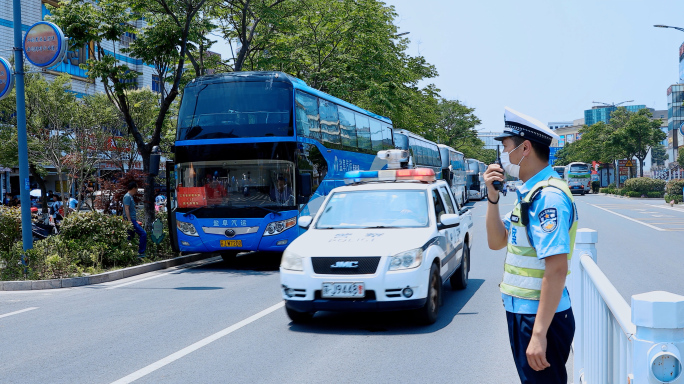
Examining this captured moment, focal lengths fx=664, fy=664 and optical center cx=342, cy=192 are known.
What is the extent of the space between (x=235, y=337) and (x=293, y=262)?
3.39 feet

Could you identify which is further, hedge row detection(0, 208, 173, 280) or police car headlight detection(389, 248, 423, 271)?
hedge row detection(0, 208, 173, 280)

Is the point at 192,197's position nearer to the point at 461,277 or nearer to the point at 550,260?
the point at 461,277

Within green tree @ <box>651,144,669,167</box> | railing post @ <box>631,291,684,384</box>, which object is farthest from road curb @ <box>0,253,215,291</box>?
green tree @ <box>651,144,669,167</box>

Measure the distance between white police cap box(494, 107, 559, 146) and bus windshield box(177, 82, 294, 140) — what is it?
1076 cm

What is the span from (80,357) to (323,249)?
8.92 ft

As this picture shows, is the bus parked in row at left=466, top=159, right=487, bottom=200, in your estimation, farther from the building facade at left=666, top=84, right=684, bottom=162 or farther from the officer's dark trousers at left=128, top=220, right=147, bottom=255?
the building facade at left=666, top=84, right=684, bottom=162

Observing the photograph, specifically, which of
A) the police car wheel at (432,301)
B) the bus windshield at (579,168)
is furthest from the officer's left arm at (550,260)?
the bus windshield at (579,168)

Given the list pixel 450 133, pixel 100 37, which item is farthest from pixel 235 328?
pixel 450 133

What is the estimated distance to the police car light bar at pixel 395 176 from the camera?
9.48 m

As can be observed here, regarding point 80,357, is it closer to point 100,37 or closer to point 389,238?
point 389,238

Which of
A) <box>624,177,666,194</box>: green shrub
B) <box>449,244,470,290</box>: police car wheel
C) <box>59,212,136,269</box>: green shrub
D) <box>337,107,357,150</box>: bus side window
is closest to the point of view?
<box>449,244,470,290</box>: police car wheel

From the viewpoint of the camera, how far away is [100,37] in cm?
1612

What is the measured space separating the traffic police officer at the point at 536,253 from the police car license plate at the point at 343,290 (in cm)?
401

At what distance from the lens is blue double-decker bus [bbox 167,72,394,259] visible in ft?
45.2
